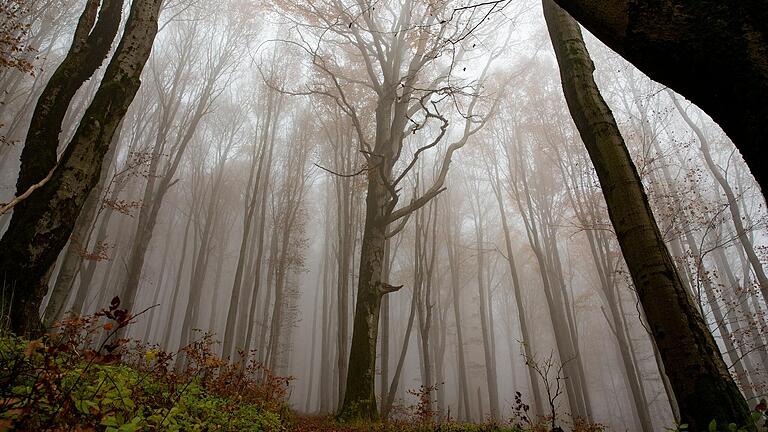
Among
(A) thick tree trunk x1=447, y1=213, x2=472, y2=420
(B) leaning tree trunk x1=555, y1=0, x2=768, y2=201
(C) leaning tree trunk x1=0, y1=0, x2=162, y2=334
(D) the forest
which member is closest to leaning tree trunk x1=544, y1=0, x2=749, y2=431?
(D) the forest

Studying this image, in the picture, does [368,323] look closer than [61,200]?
No

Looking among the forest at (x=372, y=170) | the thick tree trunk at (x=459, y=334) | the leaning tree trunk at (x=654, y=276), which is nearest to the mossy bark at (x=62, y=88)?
the forest at (x=372, y=170)

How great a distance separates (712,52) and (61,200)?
13.2 ft

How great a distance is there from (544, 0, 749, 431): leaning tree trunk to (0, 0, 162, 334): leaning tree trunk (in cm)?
415

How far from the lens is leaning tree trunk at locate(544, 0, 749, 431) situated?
199 centimetres

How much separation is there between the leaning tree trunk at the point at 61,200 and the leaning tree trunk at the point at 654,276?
163 inches

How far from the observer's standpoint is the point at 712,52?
3.18 ft

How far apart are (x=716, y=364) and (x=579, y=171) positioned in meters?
10.2

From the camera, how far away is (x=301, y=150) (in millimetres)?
14281

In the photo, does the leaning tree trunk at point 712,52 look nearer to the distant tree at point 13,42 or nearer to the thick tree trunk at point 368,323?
the thick tree trunk at point 368,323

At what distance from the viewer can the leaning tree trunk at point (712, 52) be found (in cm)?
91

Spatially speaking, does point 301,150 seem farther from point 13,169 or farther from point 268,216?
point 13,169

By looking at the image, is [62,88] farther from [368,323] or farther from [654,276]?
[654,276]

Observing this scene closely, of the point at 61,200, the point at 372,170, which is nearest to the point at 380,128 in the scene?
the point at 372,170
